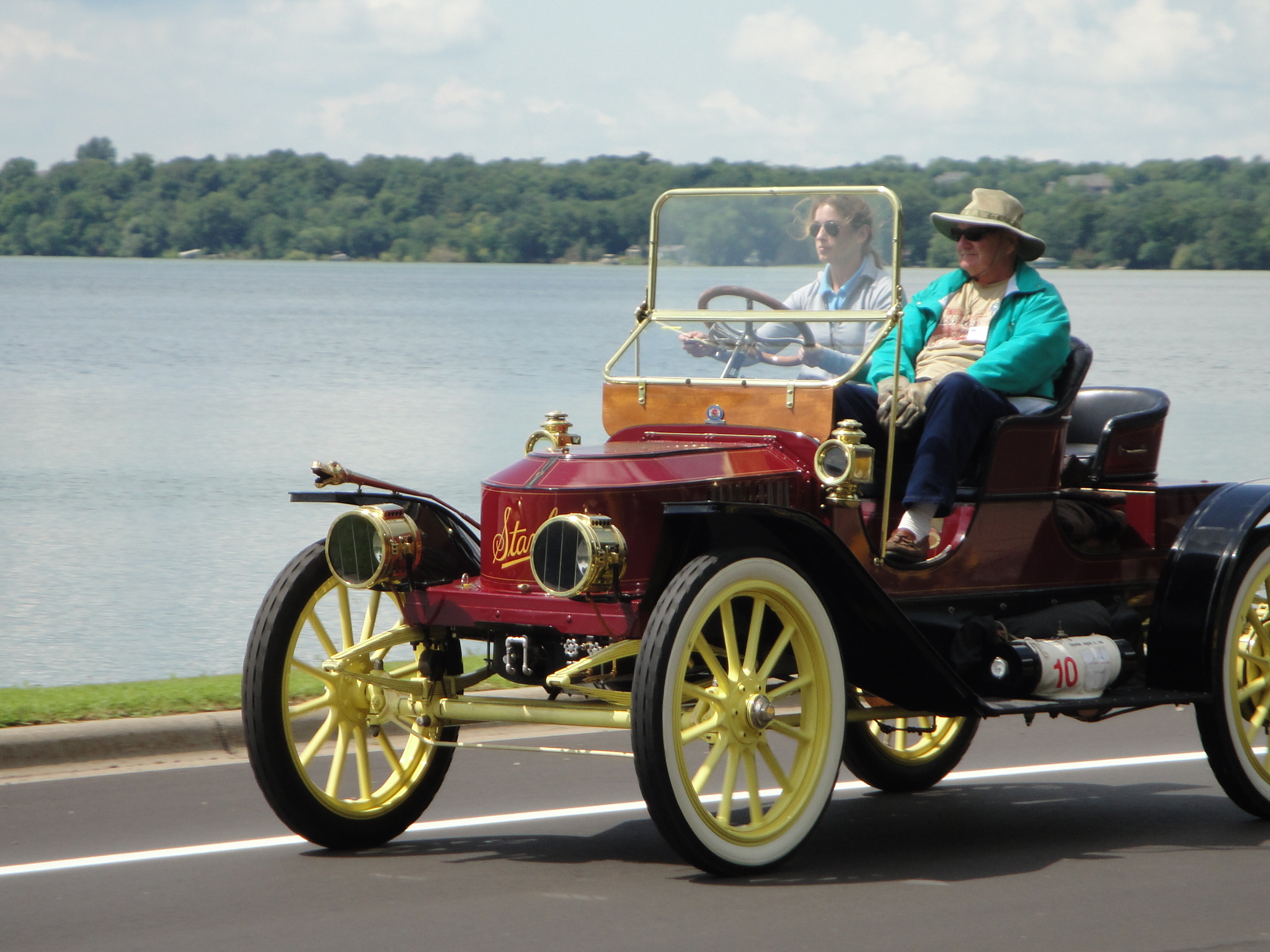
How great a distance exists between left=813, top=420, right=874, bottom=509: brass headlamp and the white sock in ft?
0.91

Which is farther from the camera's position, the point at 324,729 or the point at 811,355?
the point at 811,355

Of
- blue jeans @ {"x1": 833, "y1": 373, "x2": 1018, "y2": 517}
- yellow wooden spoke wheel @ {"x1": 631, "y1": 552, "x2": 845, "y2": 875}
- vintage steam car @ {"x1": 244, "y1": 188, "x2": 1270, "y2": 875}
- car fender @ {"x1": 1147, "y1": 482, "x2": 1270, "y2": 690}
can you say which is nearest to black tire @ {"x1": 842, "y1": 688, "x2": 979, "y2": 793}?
vintage steam car @ {"x1": 244, "y1": 188, "x2": 1270, "y2": 875}

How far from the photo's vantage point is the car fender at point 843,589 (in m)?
5.16

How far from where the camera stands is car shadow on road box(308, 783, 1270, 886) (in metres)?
5.53

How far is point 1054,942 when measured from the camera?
469 cm

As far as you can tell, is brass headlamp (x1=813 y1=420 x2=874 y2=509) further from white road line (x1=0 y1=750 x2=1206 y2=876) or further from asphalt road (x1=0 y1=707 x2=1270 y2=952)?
white road line (x1=0 y1=750 x2=1206 y2=876)

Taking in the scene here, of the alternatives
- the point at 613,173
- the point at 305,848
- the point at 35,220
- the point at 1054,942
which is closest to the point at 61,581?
the point at 613,173

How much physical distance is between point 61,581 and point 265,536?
3769 millimetres

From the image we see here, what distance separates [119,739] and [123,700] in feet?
1.85

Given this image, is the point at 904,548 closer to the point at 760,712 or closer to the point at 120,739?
the point at 760,712

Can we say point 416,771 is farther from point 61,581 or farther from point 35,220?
point 35,220

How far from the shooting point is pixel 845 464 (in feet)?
18.5

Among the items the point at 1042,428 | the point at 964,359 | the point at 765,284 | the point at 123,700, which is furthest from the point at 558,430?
the point at 123,700

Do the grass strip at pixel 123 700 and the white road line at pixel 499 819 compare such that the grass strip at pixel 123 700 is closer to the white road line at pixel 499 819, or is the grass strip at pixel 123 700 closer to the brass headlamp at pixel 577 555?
the white road line at pixel 499 819
